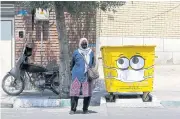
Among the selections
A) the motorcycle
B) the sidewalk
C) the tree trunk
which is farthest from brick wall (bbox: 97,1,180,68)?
the tree trunk

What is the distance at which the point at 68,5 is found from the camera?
11.6 metres

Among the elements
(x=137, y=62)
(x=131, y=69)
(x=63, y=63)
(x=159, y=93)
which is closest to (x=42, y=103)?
(x=63, y=63)

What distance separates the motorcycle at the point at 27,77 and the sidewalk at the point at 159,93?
0.77 feet

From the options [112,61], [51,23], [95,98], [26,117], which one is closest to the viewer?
[26,117]

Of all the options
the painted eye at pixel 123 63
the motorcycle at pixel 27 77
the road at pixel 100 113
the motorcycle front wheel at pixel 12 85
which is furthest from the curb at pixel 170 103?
the motorcycle front wheel at pixel 12 85

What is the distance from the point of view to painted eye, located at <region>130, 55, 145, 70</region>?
11477mm

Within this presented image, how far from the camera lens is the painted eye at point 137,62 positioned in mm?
11477

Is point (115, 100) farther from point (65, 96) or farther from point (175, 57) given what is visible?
point (175, 57)

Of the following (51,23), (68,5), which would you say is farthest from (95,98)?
(51,23)

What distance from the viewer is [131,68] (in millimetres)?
11492

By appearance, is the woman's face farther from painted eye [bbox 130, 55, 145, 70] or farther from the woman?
painted eye [bbox 130, 55, 145, 70]

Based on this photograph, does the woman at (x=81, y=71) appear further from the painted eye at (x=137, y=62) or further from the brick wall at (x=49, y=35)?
the brick wall at (x=49, y=35)

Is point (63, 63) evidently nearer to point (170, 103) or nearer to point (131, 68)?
point (131, 68)

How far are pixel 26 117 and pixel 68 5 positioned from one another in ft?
9.82
